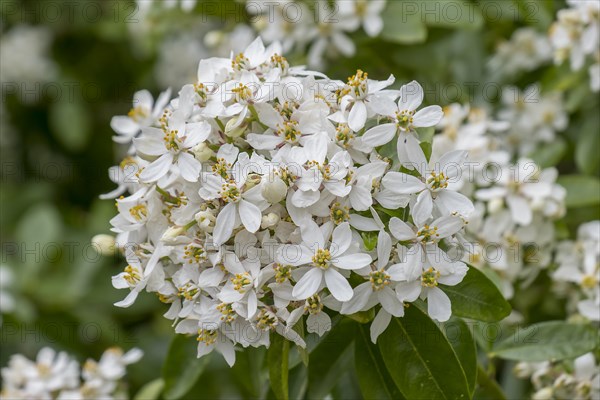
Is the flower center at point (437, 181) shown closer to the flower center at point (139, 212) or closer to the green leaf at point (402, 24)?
the flower center at point (139, 212)

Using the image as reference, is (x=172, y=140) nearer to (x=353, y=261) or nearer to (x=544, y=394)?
(x=353, y=261)

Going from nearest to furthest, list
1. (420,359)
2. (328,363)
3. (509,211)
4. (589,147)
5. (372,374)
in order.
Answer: (420,359) < (372,374) < (328,363) < (509,211) < (589,147)

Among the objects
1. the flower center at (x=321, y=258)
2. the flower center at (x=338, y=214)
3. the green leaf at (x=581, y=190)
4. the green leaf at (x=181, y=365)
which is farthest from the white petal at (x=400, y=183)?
the green leaf at (x=581, y=190)

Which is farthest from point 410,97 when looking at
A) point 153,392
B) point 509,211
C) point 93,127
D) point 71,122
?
point 93,127

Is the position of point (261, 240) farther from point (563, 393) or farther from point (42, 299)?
point (42, 299)

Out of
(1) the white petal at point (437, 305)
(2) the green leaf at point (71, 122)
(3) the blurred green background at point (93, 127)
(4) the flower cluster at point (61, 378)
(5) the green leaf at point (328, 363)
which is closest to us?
(1) the white petal at point (437, 305)

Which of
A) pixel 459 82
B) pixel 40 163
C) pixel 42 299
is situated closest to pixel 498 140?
pixel 459 82
